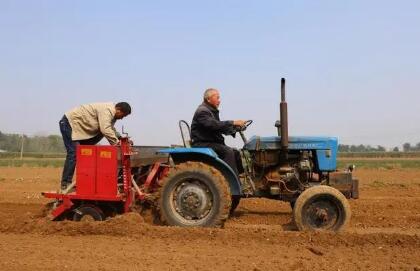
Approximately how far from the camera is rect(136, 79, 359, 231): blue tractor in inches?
263

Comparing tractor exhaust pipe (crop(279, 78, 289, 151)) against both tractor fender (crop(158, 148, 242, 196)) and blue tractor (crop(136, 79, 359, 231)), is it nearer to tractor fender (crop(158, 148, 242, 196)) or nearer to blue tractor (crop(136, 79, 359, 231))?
blue tractor (crop(136, 79, 359, 231))

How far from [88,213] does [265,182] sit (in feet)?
8.27

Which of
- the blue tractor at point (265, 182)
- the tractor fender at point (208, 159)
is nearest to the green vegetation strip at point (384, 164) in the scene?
the blue tractor at point (265, 182)

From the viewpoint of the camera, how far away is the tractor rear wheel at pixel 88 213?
7.08 meters

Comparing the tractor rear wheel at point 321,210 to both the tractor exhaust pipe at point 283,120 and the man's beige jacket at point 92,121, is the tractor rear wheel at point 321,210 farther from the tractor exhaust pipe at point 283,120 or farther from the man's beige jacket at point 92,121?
the man's beige jacket at point 92,121

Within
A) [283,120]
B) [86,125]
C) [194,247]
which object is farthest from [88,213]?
[283,120]

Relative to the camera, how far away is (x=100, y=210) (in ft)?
23.4

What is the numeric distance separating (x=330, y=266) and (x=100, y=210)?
347cm

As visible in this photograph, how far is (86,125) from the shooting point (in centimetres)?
751

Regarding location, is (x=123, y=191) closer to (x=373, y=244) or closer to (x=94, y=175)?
(x=94, y=175)

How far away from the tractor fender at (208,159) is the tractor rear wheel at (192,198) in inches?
6.2

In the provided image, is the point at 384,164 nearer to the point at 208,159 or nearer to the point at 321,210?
the point at 321,210

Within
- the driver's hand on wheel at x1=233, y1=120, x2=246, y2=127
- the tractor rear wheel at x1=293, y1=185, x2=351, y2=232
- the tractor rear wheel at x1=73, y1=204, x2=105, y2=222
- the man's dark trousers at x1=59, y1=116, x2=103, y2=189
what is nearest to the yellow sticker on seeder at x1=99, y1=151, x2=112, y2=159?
the man's dark trousers at x1=59, y1=116, x2=103, y2=189

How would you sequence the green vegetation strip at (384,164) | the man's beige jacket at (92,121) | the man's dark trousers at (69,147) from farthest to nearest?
the green vegetation strip at (384,164) < the man's dark trousers at (69,147) < the man's beige jacket at (92,121)
